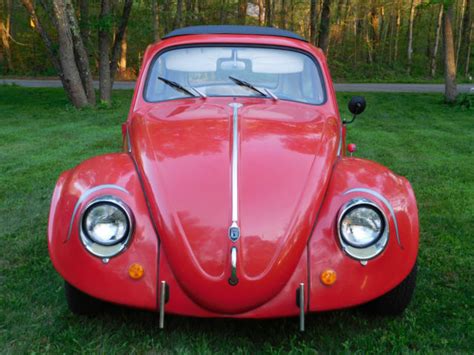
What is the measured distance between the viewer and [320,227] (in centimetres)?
256

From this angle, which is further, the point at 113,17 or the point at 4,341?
the point at 113,17

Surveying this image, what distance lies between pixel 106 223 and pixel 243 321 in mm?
957

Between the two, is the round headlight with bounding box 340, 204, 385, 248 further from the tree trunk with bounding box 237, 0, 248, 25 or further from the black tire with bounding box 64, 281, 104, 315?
the tree trunk with bounding box 237, 0, 248, 25

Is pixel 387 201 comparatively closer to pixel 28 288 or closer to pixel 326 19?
pixel 28 288

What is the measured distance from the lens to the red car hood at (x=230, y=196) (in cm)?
237

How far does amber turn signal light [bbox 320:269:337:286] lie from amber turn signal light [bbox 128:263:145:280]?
852 mm

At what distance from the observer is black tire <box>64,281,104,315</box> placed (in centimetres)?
278

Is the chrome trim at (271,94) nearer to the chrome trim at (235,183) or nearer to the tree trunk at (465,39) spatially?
the chrome trim at (235,183)

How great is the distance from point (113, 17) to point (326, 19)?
21.5 ft

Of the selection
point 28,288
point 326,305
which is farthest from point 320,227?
point 28,288

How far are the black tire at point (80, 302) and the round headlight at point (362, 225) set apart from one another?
1.38 metres

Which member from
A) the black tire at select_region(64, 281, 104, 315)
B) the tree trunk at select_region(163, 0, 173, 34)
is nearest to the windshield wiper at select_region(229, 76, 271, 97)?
the black tire at select_region(64, 281, 104, 315)

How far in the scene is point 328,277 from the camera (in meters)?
2.45

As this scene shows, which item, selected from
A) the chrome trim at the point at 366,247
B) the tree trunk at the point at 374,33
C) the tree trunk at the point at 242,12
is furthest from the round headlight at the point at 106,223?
the tree trunk at the point at 374,33
